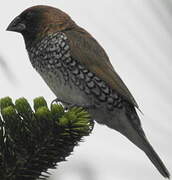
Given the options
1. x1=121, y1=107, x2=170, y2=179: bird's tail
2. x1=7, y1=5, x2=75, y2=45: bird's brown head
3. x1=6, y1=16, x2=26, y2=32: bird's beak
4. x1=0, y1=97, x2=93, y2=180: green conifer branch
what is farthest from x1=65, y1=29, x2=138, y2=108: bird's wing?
x1=0, y1=97, x2=93, y2=180: green conifer branch

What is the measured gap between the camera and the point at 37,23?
403 cm

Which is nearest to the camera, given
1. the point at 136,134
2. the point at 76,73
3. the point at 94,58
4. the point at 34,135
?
the point at 34,135

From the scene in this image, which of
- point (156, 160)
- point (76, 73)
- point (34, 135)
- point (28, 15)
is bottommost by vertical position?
point (156, 160)

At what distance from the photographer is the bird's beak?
12.8 ft

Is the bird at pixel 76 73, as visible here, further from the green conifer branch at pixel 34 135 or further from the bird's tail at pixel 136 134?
the green conifer branch at pixel 34 135

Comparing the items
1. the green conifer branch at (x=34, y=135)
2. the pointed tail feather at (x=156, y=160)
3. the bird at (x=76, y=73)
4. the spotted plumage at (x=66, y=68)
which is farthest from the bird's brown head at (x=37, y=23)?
the green conifer branch at (x=34, y=135)

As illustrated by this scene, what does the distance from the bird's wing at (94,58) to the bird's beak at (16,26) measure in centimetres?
38

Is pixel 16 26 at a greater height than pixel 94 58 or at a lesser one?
greater

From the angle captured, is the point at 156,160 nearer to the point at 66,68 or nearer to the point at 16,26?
the point at 66,68

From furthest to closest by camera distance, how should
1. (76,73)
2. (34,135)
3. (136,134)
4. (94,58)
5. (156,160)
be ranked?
(94,58)
(136,134)
(76,73)
(156,160)
(34,135)

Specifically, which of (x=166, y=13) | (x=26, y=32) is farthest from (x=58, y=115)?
(x=26, y=32)

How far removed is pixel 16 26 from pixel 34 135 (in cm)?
239

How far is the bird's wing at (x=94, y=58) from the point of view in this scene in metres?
3.86

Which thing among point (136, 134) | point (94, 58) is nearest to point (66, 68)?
point (94, 58)
